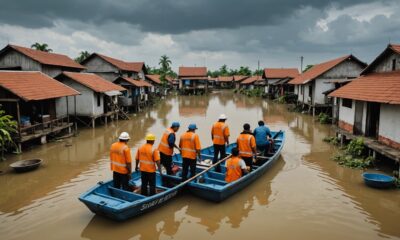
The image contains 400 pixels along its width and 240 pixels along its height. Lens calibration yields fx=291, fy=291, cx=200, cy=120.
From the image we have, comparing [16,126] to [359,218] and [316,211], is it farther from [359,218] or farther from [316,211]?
[359,218]

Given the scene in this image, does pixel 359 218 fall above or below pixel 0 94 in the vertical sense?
below

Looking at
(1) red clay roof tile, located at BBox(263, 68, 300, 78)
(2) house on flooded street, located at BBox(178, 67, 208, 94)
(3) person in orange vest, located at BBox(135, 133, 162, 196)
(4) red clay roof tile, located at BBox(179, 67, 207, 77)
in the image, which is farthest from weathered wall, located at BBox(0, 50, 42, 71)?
(4) red clay roof tile, located at BBox(179, 67, 207, 77)

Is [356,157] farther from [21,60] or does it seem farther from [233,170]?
[21,60]

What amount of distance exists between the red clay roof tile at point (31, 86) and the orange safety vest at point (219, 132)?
31.8 feet

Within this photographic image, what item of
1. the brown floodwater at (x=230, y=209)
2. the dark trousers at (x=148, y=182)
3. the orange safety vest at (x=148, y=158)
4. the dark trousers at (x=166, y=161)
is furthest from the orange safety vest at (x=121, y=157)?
the dark trousers at (x=166, y=161)

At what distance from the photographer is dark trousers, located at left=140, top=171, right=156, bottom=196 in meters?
8.05

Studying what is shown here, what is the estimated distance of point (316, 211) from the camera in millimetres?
8422

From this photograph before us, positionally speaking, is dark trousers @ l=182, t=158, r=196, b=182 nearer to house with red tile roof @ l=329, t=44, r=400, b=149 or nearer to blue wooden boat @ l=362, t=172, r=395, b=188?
blue wooden boat @ l=362, t=172, r=395, b=188

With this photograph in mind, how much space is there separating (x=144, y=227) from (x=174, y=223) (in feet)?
2.65

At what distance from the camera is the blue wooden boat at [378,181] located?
9.63 metres

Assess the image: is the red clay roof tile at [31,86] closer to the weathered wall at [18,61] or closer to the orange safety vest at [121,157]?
the weathered wall at [18,61]

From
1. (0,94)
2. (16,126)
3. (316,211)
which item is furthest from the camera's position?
(0,94)

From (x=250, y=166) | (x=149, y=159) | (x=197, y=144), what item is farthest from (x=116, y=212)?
(x=250, y=166)

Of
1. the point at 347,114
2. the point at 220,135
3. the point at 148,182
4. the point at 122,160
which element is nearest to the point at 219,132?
the point at 220,135
